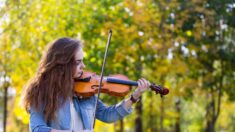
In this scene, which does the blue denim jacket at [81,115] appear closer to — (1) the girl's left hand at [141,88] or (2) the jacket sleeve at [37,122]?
(2) the jacket sleeve at [37,122]

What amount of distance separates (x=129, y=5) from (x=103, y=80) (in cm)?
933

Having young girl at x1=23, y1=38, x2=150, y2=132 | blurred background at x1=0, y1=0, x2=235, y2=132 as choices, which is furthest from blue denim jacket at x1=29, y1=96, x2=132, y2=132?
blurred background at x1=0, y1=0, x2=235, y2=132

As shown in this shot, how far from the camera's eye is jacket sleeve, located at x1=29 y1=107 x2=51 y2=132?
332 cm

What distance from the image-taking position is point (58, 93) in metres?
3.48

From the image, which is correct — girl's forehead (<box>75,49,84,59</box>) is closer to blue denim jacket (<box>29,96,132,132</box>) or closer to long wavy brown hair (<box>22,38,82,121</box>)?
long wavy brown hair (<box>22,38,82,121</box>)

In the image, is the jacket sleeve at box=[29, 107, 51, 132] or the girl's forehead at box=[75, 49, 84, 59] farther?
the girl's forehead at box=[75, 49, 84, 59]

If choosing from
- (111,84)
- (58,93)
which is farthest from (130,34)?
(58,93)

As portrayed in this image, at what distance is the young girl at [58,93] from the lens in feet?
11.2

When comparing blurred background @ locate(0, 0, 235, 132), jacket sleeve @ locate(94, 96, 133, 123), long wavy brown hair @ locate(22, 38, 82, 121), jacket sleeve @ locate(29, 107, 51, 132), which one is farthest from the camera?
blurred background @ locate(0, 0, 235, 132)

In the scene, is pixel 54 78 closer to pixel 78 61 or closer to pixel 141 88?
pixel 78 61

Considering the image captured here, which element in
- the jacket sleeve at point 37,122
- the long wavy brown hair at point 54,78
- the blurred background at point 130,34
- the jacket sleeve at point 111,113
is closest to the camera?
the jacket sleeve at point 37,122

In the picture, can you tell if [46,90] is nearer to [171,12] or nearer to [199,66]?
[171,12]

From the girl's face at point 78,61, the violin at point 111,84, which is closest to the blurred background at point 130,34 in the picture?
the violin at point 111,84

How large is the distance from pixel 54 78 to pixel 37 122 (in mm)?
Answer: 324
